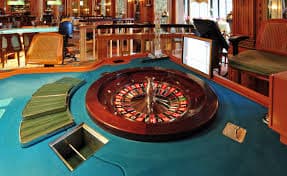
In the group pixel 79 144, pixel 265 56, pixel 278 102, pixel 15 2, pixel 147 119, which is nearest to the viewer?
pixel 278 102

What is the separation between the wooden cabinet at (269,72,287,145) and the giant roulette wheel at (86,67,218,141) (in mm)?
361

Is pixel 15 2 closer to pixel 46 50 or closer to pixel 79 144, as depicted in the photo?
pixel 46 50

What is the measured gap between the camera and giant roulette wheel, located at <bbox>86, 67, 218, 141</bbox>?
1.07 m

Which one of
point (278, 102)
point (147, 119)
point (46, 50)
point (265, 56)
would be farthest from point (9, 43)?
point (278, 102)

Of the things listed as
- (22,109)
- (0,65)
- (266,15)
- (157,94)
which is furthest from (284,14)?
(0,65)

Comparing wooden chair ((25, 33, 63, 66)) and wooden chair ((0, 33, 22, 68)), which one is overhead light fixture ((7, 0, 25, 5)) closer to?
wooden chair ((0, 33, 22, 68))

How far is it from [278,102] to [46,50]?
2.47 meters

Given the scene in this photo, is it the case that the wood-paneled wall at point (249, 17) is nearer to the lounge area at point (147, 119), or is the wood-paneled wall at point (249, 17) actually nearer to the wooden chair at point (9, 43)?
the lounge area at point (147, 119)

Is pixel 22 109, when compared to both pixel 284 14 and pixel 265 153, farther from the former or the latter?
pixel 284 14

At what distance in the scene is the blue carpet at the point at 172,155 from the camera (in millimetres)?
833

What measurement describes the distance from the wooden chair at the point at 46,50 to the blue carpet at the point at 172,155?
57.0 inches

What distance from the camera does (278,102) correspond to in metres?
0.75

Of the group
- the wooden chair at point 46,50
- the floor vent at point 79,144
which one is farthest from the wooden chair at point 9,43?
the floor vent at point 79,144

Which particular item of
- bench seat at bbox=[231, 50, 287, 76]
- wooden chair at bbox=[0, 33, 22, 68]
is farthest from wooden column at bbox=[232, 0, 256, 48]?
wooden chair at bbox=[0, 33, 22, 68]
